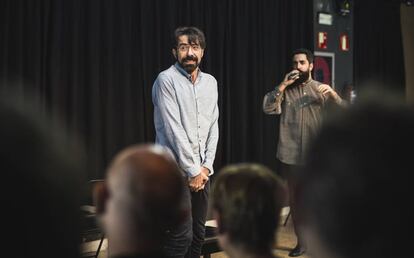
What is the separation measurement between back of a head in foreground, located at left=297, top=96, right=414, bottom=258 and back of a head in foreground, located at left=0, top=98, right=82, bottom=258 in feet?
0.75

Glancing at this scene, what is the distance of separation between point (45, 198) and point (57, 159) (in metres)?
0.03

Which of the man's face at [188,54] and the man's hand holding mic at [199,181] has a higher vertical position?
the man's face at [188,54]

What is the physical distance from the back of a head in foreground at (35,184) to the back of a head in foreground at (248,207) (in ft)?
2.35

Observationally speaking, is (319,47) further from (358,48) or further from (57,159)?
(57,159)

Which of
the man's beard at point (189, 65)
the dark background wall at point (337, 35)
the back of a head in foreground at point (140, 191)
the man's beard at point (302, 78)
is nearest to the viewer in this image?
the back of a head in foreground at point (140, 191)

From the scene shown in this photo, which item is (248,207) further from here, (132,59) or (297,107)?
(132,59)

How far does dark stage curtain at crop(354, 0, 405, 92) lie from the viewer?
22.9 feet

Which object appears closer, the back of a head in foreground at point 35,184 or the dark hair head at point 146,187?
the back of a head in foreground at point 35,184

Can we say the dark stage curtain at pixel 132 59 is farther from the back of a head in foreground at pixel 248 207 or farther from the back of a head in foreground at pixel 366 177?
the back of a head in foreground at pixel 366 177

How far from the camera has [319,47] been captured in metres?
6.48

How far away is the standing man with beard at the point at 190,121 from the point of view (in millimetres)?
3215

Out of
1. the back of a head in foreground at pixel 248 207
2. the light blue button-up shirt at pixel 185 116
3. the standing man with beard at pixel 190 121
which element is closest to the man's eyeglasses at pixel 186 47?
the standing man with beard at pixel 190 121

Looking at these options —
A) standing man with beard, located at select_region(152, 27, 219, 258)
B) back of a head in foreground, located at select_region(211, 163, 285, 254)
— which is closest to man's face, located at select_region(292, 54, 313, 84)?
standing man with beard, located at select_region(152, 27, 219, 258)

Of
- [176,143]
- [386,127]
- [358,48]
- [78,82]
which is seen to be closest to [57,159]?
[386,127]
